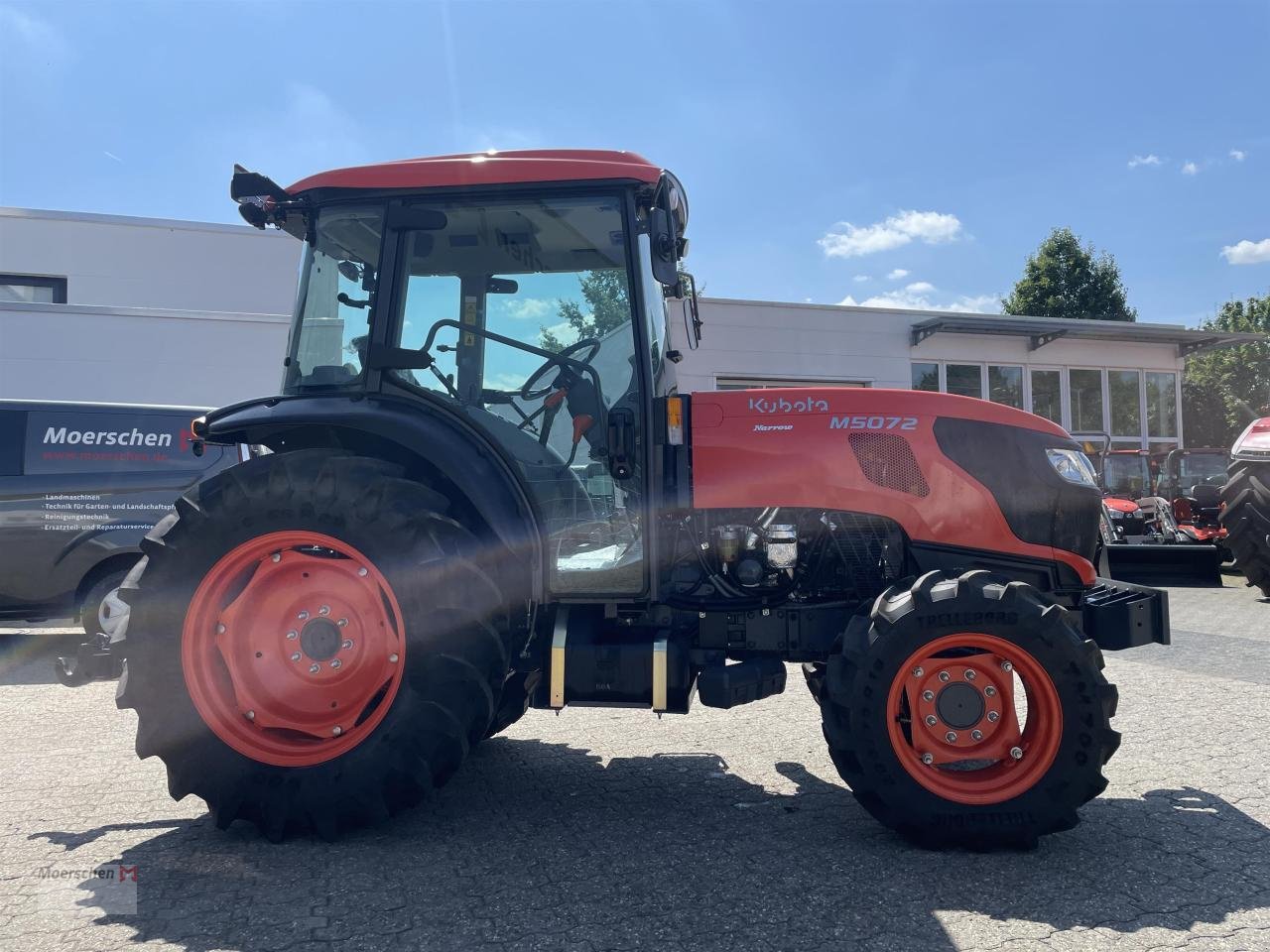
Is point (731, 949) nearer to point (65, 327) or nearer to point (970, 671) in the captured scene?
point (970, 671)

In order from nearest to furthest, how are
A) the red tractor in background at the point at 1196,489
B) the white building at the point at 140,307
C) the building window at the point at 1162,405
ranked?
the white building at the point at 140,307 → the red tractor in background at the point at 1196,489 → the building window at the point at 1162,405

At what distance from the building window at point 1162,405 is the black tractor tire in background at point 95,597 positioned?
20.8 meters

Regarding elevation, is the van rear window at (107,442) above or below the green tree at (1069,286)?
below

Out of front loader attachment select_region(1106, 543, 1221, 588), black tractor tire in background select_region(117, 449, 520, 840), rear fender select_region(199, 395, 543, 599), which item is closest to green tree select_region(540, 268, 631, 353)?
rear fender select_region(199, 395, 543, 599)

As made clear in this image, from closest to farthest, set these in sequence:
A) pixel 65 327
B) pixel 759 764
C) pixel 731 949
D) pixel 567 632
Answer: pixel 731 949 → pixel 567 632 → pixel 759 764 → pixel 65 327

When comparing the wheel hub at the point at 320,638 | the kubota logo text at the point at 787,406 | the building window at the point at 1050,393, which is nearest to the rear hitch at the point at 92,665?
the wheel hub at the point at 320,638

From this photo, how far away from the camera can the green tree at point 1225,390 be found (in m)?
40.9

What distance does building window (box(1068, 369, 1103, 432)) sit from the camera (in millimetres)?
20719

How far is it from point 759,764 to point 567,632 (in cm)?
131

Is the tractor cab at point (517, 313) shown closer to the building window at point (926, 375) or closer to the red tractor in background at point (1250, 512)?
the red tractor in background at point (1250, 512)

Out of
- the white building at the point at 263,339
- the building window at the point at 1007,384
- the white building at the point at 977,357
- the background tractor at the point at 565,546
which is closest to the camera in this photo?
the background tractor at the point at 565,546

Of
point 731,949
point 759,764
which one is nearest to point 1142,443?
point 759,764

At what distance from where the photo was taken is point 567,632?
363 centimetres

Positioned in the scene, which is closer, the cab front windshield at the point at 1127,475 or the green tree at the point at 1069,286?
the cab front windshield at the point at 1127,475
